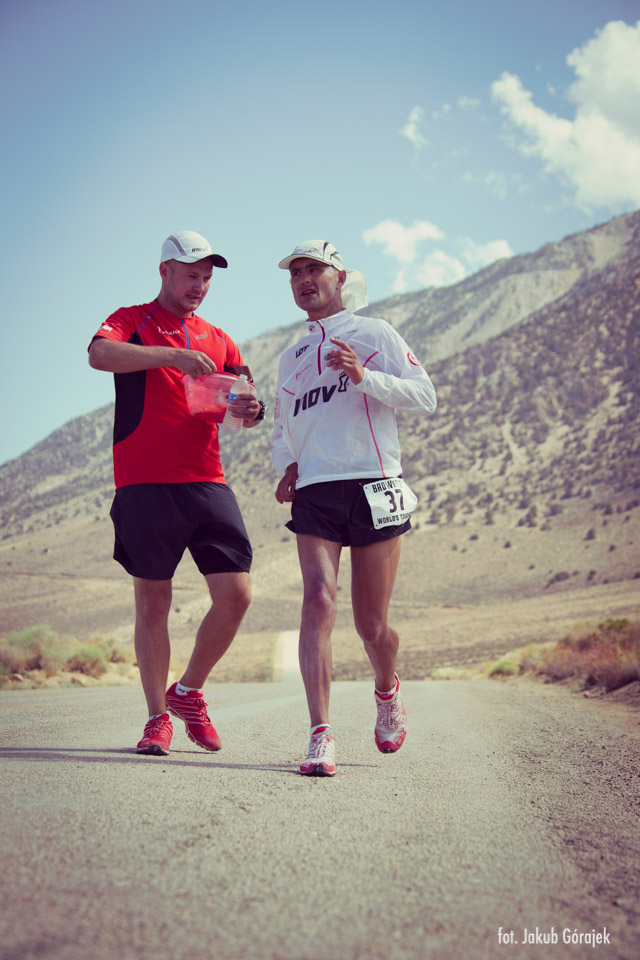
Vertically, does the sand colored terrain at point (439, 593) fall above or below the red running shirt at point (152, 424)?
below

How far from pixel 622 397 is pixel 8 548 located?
54.7 m

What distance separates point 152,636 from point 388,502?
1544mm

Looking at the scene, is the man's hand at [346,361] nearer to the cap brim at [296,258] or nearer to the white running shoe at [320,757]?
the cap brim at [296,258]

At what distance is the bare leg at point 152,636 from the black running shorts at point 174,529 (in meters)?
0.09

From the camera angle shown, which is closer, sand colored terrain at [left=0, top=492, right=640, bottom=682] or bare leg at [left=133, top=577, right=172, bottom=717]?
bare leg at [left=133, top=577, right=172, bottom=717]

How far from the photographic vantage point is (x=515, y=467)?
2653 inches

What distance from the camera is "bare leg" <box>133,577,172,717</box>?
4.98 meters

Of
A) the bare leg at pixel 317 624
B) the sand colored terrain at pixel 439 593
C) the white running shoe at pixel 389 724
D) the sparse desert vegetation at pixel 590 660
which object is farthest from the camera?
the sand colored terrain at pixel 439 593

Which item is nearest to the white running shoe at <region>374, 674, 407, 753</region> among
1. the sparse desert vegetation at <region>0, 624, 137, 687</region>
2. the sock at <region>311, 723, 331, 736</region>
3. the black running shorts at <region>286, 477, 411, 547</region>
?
the sock at <region>311, 723, 331, 736</region>

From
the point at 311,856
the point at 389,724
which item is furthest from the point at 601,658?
the point at 311,856

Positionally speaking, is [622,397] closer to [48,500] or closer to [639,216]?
[48,500]

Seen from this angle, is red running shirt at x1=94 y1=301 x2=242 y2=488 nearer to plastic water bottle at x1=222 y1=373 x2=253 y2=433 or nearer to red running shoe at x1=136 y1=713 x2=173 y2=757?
plastic water bottle at x1=222 y1=373 x2=253 y2=433

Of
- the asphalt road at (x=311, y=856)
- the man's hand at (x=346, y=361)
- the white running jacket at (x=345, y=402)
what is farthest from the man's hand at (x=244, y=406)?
the asphalt road at (x=311, y=856)

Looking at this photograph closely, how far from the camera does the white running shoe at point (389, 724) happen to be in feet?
17.1
